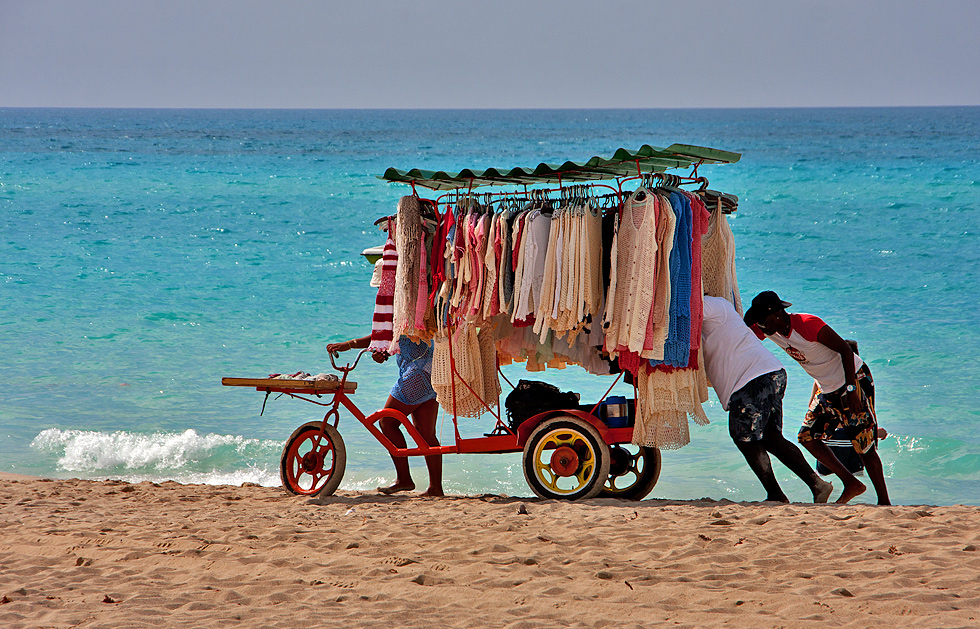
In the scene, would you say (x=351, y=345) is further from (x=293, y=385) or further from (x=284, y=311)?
(x=284, y=311)

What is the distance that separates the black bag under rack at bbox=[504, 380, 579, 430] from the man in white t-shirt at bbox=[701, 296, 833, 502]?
914 millimetres

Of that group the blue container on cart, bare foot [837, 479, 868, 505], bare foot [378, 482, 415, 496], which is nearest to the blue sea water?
bare foot [378, 482, 415, 496]

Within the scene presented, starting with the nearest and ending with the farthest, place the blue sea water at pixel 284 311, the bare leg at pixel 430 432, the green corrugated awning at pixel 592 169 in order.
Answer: the green corrugated awning at pixel 592 169, the bare leg at pixel 430 432, the blue sea water at pixel 284 311

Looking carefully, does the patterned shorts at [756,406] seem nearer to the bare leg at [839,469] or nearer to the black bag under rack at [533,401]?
the bare leg at [839,469]

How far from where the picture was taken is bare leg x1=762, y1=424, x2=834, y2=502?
490 cm

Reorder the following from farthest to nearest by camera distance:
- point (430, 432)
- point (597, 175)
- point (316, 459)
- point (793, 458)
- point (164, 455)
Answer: point (164, 455)
point (430, 432)
point (316, 459)
point (597, 175)
point (793, 458)

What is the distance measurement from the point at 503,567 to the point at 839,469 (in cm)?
236

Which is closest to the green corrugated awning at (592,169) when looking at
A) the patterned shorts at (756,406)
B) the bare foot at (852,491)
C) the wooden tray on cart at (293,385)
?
the patterned shorts at (756,406)

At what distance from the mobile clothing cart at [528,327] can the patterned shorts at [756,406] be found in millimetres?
360

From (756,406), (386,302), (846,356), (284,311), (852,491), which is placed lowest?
(852,491)

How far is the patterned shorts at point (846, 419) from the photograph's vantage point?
5.12m

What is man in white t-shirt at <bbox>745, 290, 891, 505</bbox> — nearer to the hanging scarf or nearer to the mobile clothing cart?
the mobile clothing cart

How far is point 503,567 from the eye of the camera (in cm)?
397

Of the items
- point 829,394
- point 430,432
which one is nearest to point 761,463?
point 829,394
